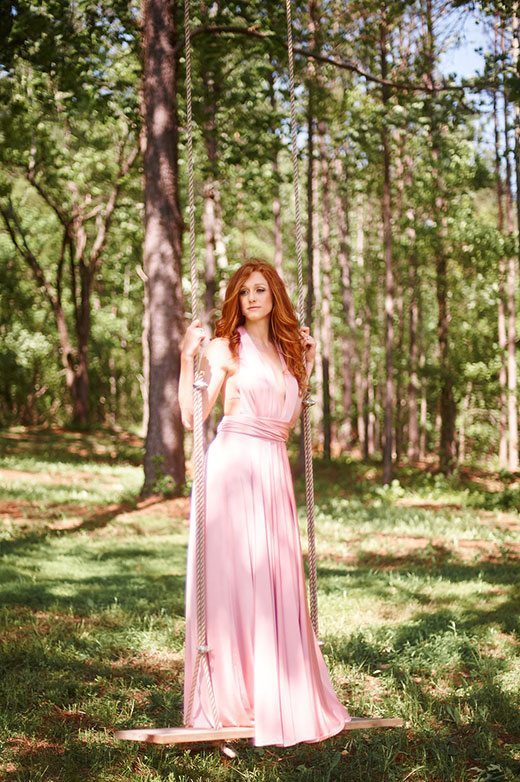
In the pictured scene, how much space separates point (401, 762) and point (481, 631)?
240cm

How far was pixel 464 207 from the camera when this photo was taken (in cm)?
1862

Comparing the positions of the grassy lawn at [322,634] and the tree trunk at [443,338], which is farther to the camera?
the tree trunk at [443,338]

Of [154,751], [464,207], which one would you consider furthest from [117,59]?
[154,751]

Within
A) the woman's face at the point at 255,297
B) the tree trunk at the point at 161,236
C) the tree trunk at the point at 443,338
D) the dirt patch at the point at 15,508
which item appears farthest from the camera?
the tree trunk at the point at 443,338

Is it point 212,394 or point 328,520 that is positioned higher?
point 212,394

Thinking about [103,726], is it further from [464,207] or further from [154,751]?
[464,207]

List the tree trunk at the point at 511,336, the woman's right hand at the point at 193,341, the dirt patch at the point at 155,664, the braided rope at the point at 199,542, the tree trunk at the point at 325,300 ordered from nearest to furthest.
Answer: the braided rope at the point at 199,542 < the woman's right hand at the point at 193,341 < the dirt patch at the point at 155,664 < the tree trunk at the point at 511,336 < the tree trunk at the point at 325,300

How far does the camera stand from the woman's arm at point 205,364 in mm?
4168

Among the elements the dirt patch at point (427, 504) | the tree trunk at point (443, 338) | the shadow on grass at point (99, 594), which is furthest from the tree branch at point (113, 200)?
the shadow on grass at point (99, 594)

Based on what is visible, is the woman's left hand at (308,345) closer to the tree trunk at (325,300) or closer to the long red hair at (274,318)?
the long red hair at (274,318)

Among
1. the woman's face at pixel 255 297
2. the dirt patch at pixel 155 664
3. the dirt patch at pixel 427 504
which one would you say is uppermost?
the woman's face at pixel 255 297

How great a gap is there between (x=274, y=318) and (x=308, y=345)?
0.26m

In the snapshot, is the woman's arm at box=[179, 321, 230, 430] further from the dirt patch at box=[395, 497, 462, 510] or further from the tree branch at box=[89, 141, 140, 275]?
the tree branch at box=[89, 141, 140, 275]

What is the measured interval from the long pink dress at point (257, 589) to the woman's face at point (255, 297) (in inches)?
5.4
